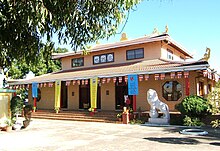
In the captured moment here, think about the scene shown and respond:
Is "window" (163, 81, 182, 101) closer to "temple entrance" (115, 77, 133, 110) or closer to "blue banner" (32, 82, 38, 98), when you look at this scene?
"temple entrance" (115, 77, 133, 110)

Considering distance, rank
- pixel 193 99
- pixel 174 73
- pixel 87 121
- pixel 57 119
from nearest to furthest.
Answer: pixel 193 99, pixel 174 73, pixel 87 121, pixel 57 119

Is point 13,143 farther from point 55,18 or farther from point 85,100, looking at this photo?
point 85,100

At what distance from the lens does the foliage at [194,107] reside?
12.5m

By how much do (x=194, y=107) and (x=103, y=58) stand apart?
425 inches

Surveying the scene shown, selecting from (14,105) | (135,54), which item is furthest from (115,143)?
(135,54)

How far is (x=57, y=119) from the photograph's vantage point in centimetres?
1866

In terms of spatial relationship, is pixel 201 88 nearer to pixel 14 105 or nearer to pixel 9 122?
pixel 14 105

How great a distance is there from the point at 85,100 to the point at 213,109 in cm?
1448

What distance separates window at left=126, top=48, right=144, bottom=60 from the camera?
→ 19300 mm

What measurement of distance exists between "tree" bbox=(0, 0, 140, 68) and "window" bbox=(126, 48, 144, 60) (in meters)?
14.9

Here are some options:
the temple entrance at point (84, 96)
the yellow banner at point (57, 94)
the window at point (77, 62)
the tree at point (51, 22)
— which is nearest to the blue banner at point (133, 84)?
the temple entrance at point (84, 96)

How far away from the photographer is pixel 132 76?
15.8 m

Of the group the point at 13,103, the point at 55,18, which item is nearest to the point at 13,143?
the point at 13,103

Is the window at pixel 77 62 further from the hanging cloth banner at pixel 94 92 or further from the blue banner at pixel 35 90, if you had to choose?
the hanging cloth banner at pixel 94 92
